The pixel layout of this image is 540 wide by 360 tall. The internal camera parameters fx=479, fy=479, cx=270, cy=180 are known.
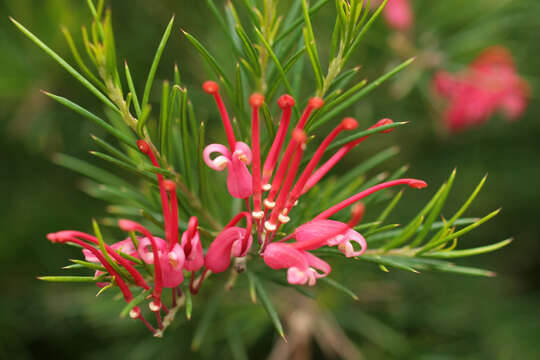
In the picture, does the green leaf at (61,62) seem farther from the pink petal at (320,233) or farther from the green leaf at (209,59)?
the pink petal at (320,233)

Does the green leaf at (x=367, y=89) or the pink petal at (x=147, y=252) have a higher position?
the green leaf at (x=367, y=89)

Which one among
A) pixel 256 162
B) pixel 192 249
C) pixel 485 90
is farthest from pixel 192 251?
pixel 485 90

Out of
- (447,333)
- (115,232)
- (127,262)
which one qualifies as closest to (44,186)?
(115,232)

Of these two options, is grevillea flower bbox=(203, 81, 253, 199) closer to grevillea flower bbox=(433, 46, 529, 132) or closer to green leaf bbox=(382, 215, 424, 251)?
green leaf bbox=(382, 215, 424, 251)

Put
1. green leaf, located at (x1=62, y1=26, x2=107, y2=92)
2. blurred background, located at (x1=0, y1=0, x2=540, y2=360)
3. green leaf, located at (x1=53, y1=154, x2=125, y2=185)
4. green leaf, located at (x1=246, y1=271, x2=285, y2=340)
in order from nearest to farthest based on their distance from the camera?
green leaf, located at (x1=62, y1=26, x2=107, y2=92)
green leaf, located at (x1=246, y1=271, x2=285, y2=340)
green leaf, located at (x1=53, y1=154, x2=125, y2=185)
blurred background, located at (x1=0, y1=0, x2=540, y2=360)

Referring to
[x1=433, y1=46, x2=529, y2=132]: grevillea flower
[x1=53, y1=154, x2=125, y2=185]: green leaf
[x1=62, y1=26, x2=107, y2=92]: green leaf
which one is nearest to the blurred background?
[x1=433, y1=46, x2=529, y2=132]: grevillea flower

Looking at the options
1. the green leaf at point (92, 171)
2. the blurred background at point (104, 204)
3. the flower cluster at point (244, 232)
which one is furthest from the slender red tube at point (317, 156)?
the blurred background at point (104, 204)
